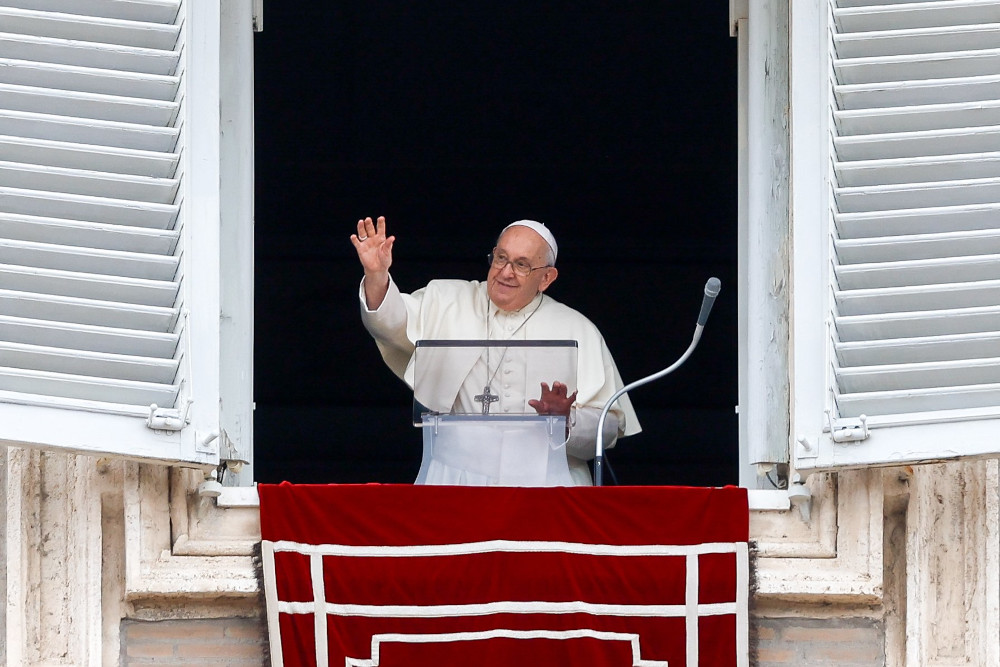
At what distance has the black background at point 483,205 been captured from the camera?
7.88 m

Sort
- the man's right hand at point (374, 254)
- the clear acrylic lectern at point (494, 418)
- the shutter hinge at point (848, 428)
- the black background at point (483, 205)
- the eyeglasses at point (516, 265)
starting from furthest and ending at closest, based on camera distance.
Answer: the black background at point (483, 205) → the eyeglasses at point (516, 265) → the man's right hand at point (374, 254) → the clear acrylic lectern at point (494, 418) → the shutter hinge at point (848, 428)

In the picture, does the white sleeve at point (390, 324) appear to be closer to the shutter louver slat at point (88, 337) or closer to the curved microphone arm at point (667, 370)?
the curved microphone arm at point (667, 370)

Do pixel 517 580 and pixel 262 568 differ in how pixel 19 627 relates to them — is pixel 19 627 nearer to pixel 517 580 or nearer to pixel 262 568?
pixel 262 568

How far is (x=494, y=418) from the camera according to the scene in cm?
487

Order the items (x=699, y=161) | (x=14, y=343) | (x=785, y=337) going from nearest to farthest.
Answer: (x=14, y=343)
(x=785, y=337)
(x=699, y=161)

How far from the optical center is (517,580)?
4.64 m

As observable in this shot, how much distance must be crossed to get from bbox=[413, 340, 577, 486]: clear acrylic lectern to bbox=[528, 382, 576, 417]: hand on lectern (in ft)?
0.05

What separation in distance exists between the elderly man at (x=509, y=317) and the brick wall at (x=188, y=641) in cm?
96

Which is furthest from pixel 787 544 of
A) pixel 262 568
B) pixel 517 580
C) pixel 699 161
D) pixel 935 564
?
pixel 699 161

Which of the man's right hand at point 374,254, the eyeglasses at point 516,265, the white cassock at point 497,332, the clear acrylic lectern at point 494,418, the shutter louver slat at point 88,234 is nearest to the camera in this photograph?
the shutter louver slat at point 88,234

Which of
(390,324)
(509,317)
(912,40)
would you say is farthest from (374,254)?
(912,40)

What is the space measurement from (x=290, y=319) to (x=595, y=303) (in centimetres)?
125

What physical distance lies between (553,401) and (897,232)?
0.90m

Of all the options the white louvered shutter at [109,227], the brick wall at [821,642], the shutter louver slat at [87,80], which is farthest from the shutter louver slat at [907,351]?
the shutter louver slat at [87,80]
